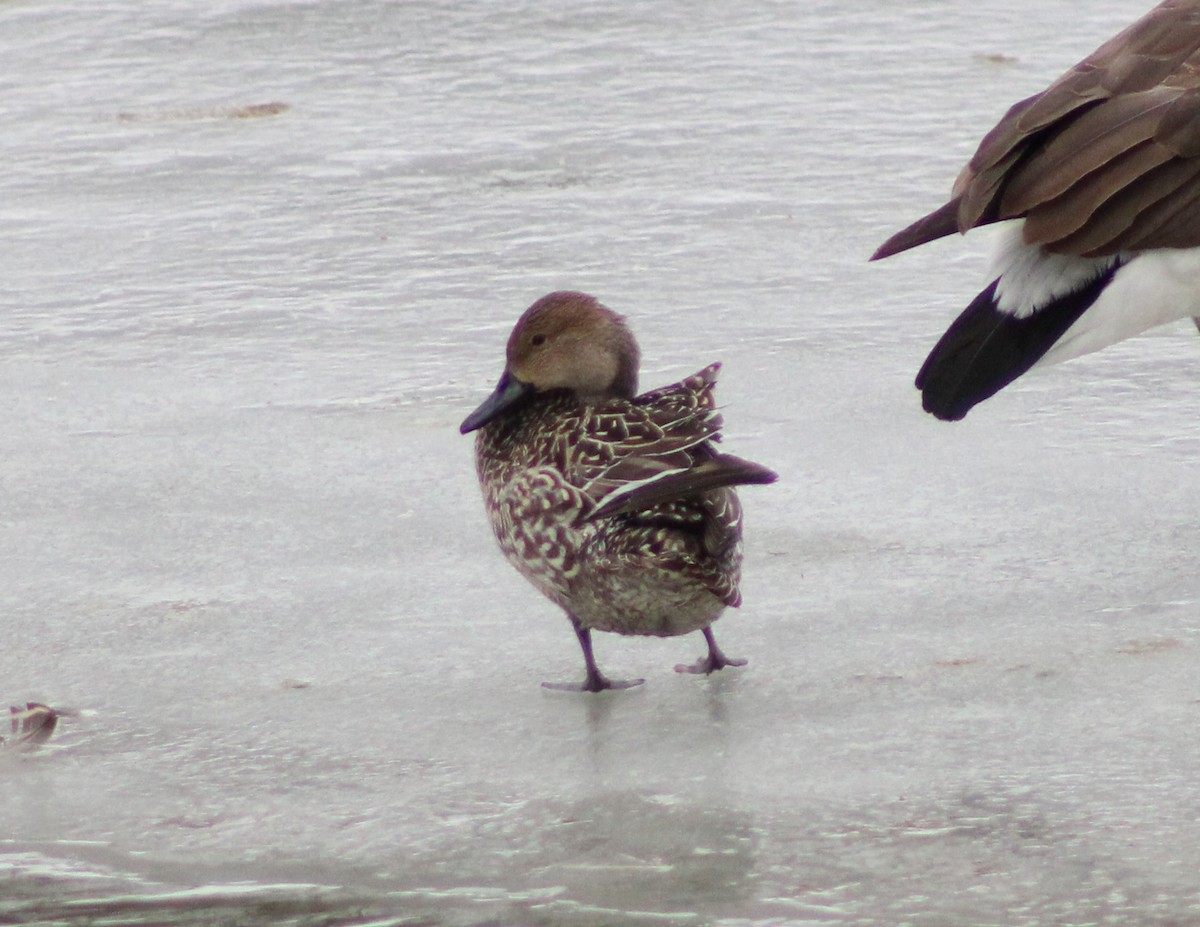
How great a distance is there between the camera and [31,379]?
5.82m

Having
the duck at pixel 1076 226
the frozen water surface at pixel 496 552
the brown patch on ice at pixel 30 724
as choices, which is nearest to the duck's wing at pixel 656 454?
the frozen water surface at pixel 496 552

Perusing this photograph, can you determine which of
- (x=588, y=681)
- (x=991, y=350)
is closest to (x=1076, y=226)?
(x=991, y=350)

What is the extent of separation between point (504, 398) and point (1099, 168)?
1.38 meters

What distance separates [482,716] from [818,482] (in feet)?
4.54

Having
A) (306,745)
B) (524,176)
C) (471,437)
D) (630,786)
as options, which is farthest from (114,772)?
(524,176)

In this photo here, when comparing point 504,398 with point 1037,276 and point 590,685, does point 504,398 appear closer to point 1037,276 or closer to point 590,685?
point 590,685

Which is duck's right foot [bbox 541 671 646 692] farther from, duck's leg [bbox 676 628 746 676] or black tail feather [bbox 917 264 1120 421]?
black tail feather [bbox 917 264 1120 421]

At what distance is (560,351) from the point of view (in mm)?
4496

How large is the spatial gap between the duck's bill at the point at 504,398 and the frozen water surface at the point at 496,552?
1.26 ft

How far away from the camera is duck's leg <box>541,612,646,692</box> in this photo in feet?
13.3

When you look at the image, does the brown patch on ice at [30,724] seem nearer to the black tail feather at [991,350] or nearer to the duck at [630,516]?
the duck at [630,516]

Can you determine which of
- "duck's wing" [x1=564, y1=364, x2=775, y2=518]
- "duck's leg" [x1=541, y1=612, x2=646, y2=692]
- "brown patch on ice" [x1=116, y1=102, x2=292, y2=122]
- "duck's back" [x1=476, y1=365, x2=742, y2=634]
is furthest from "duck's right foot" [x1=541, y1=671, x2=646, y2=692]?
"brown patch on ice" [x1=116, y1=102, x2=292, y2=122]

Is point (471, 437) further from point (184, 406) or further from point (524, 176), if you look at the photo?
point (524, 176)

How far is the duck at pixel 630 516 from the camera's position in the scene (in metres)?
3.93
